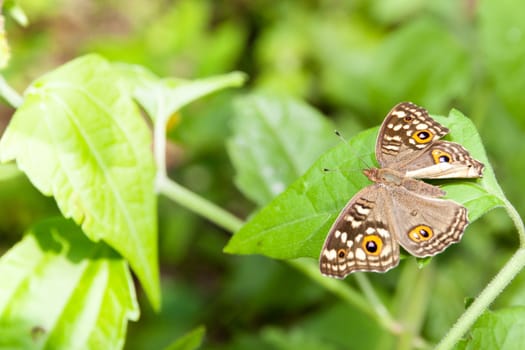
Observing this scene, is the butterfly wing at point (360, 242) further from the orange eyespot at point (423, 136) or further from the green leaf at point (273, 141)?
the green leaf at point (273, 141)

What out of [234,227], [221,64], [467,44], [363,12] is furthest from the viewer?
[363,12]

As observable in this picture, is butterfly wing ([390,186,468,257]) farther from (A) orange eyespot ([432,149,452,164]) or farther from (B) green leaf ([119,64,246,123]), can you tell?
(B) green leaf ([119,64,246,123])

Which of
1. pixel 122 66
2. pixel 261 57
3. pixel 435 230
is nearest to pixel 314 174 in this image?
pixel 435 230

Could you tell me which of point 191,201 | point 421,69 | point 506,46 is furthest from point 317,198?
point 421,69

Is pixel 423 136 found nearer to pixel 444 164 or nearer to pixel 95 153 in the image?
pixel 444 164

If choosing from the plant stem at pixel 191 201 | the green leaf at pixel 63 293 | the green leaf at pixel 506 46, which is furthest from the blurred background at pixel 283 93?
the green leaf at pixel 63 293

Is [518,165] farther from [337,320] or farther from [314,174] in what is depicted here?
[314,174]

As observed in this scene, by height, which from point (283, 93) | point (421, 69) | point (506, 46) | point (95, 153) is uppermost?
point (95, 153)

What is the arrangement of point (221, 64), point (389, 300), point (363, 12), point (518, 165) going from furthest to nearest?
point (363, 12)
point (221, 64)
point (389, 300)
point (518, 165)
